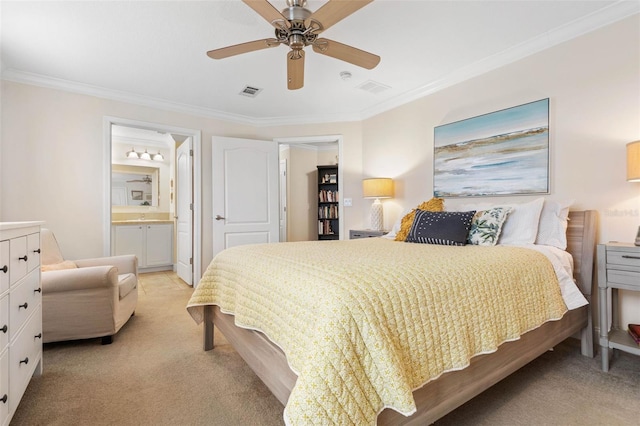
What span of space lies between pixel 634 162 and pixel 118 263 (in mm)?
3850

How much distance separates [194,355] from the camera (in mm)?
2033

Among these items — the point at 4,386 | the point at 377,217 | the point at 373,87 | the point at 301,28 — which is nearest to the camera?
the point at 4,386

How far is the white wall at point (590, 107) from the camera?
2016 mm

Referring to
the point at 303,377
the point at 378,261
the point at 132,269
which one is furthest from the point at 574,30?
the point at 132,269

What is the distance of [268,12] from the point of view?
158 centimetres

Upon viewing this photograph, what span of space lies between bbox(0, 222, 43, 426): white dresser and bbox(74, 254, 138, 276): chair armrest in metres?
0.98

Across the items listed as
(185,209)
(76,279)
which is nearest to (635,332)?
(76,279)

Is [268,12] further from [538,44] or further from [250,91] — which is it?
[538,44]

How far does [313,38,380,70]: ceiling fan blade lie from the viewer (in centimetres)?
184

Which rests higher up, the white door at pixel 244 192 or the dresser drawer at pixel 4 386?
the white door at pixel 244 192

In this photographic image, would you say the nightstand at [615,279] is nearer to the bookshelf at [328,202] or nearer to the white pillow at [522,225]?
the white pillow at [522,225]

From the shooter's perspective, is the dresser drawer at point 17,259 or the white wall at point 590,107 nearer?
the dresser drawer at point 17,259

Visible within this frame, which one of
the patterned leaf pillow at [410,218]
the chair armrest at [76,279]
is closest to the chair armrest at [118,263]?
the chair armrest at [76,279]

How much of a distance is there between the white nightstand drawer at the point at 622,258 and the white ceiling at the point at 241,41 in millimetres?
1609
